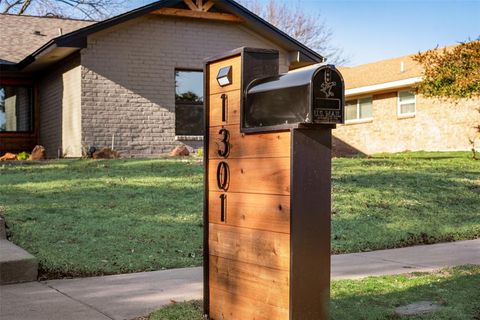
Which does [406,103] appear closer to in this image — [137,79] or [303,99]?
[137,79]

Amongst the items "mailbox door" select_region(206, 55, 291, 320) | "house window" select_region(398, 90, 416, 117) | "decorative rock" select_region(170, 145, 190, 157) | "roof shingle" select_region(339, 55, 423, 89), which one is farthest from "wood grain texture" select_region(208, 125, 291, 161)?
"house window" select_region(398, 90, 416, 117)

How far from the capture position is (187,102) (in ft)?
60.7

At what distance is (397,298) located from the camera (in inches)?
186

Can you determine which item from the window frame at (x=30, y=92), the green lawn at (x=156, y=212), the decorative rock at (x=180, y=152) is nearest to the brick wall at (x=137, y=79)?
the decorative rock at (x=180, y=152)

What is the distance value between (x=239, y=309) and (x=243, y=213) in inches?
23.9

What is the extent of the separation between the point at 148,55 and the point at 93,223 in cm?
1102

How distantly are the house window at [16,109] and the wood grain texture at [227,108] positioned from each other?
58.1 ft

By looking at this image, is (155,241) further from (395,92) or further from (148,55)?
(395,92)

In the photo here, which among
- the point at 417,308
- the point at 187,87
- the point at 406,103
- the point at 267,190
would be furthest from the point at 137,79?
the point at 267,190

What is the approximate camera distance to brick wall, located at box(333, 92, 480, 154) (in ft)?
77.3

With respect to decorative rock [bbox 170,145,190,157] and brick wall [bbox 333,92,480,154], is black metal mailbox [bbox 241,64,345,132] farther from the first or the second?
brick wall [bbox 333,92,480,154]

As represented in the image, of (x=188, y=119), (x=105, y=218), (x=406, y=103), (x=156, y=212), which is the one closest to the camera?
(x=105, y=218)

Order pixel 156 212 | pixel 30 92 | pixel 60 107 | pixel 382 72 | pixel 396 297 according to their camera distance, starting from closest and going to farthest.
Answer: pixel 396 297 → pixel 156 212 → pixel 60 107 → pixel 30 92 → pixel 382 72

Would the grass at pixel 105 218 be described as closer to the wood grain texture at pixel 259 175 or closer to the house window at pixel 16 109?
the wood grain texture at pixel 259 175
